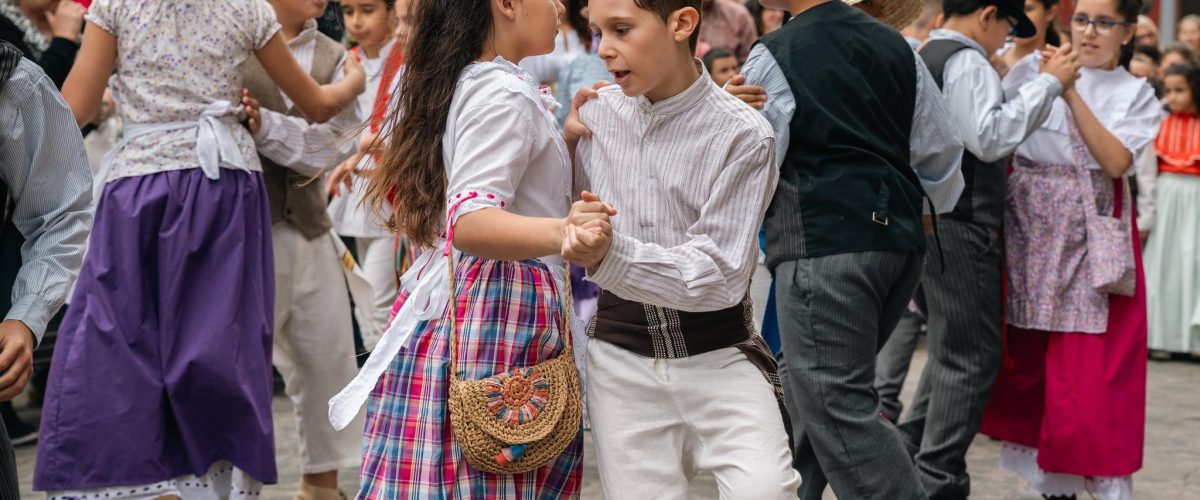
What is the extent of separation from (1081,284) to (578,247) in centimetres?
285

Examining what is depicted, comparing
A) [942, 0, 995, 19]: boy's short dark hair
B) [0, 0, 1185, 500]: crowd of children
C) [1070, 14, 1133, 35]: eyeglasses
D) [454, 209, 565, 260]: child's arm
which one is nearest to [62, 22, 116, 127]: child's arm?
[0, 0, 1185, 500]: crowd of children

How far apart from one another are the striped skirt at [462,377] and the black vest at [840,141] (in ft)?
3.45

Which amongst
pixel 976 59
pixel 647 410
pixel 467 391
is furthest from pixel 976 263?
pixel 467 391

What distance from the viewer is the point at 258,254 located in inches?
167

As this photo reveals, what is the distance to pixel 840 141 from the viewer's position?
3.63 metres

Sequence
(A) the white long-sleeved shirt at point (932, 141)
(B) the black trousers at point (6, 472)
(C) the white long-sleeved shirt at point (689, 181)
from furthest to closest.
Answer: (A) the white long-sleeved shirt at point (932, 141) → (C) the white long-sleeved shirt at point (689, 181) → (B) the black trousers at point (6, 472)

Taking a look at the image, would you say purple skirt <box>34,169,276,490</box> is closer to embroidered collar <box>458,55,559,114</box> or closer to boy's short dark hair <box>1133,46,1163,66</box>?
embroidered collar <box>458,55,559,114</box>

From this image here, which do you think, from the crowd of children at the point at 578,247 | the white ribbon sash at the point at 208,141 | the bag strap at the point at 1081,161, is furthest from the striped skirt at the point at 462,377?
the bag strap at the point at 1081,161

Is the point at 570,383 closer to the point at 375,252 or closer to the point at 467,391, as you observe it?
the point at 467,391

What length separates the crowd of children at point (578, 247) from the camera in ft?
8.95

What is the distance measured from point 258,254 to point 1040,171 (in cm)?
264

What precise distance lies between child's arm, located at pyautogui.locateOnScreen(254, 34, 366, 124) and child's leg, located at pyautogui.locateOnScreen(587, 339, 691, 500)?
6.17ft

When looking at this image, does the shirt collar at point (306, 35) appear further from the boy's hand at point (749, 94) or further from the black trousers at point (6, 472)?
the black trousers at point (6, 472)

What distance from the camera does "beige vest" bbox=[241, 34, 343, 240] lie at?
15.2ft
